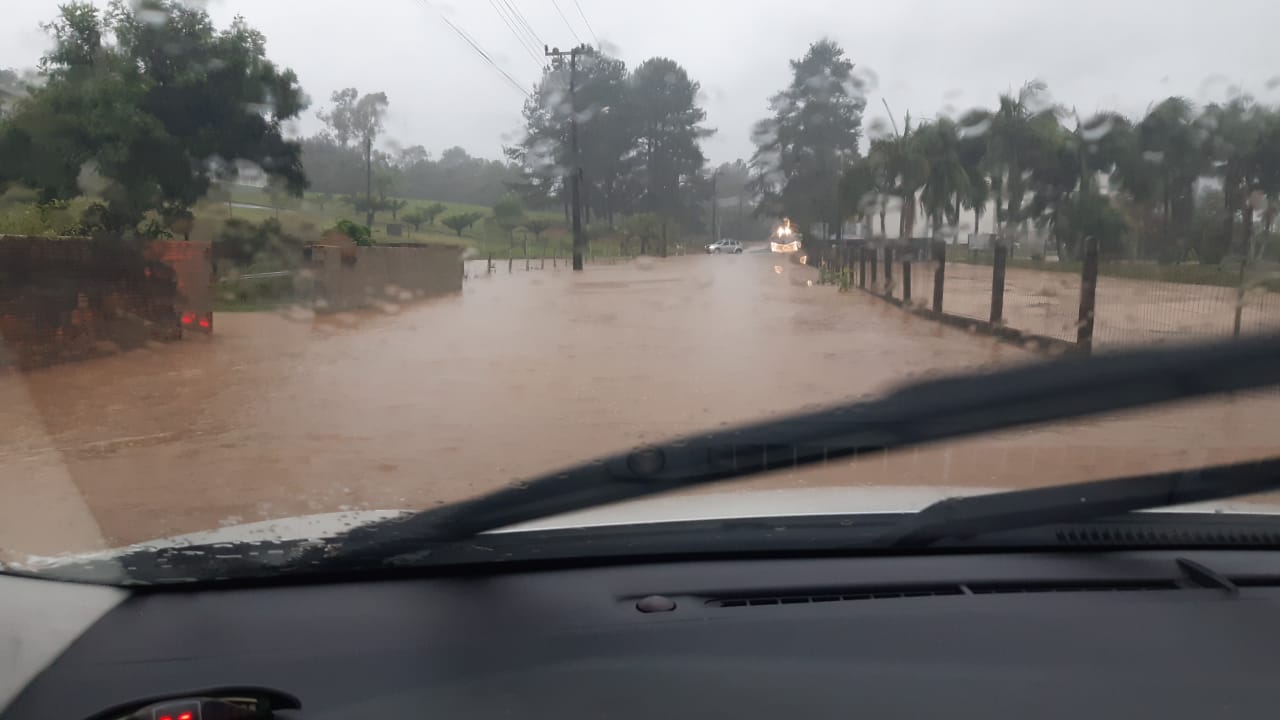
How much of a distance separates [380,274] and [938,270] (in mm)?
8733

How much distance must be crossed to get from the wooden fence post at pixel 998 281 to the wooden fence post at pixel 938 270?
75cm

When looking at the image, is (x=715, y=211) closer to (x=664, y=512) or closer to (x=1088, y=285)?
(x=1088, y=285)

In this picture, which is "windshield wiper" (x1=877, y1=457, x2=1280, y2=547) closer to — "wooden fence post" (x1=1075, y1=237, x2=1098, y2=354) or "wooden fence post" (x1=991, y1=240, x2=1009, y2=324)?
"wooden fence post" (x1=1075, y1=237, x2=1098, y2=354)

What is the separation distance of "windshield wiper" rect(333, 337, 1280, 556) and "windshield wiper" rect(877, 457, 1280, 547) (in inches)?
10.6

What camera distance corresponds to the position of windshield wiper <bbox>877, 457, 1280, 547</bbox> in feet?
10.5

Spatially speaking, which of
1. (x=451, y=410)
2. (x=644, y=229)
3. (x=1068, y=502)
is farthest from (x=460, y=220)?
(x=1068, y=502)

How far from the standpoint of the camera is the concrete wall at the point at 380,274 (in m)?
13.7

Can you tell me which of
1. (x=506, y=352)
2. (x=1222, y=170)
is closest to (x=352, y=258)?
(x=506, y=352)

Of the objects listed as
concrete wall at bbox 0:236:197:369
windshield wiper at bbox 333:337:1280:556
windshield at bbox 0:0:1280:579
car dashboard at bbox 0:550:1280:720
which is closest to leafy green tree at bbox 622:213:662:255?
windshield at bbox 0:0:1280:579

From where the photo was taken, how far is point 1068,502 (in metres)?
3.20

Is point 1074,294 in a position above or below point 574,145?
below

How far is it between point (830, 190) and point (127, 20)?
6225 mm

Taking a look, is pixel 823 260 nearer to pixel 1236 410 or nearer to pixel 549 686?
pixel 1236 410

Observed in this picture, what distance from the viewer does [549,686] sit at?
8.46 ft
